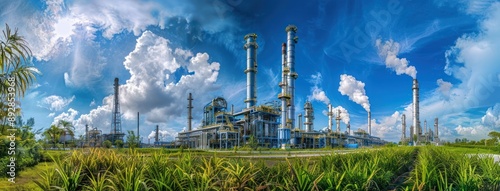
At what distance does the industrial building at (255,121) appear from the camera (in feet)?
208

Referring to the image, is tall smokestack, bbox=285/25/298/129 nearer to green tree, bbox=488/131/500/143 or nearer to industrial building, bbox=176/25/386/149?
industrial building, bbox=176/25/386/149

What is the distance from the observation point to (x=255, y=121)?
212ft

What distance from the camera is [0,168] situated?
10.2 meters

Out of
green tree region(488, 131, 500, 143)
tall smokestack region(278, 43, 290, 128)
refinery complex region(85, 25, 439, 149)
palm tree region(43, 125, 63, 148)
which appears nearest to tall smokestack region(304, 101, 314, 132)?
refinery complex region(85, 25, 439, 149)

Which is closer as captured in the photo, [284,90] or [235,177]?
A: [235,177]

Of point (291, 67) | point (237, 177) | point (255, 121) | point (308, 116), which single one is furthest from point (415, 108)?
point (237, 177)

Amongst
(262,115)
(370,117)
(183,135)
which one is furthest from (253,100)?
(370,117)

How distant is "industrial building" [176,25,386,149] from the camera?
63.3 m

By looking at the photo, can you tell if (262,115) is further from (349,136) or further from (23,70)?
(23,70)

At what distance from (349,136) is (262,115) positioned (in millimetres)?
41383

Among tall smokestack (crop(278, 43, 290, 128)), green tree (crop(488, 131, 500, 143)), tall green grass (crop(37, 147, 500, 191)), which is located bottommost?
green tree (crop(488, 131, 500, 143))

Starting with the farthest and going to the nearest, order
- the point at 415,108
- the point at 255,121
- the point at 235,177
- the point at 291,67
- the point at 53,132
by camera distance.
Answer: the point at 415,108 < the point at 291,67 < the point at 255,121 < the point at 53,132 < the point at 235,177

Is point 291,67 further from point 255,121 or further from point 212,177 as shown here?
point 212,177

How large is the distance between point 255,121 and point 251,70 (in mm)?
13125
